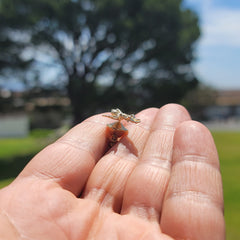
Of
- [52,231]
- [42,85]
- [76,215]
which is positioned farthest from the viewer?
[42,85]

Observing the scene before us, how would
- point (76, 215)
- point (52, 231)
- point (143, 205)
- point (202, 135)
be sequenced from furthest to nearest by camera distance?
1. point (202, 135)
2. point (143, 205)
3. point (76, 215)
4. point (52, 231)

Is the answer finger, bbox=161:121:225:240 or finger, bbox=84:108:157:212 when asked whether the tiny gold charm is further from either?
finger, bbox=161:121:225:240

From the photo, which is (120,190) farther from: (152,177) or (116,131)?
(116,131)

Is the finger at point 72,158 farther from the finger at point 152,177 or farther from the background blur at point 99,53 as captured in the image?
the background blur at point 99,53

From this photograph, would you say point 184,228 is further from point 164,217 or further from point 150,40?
point 150,40

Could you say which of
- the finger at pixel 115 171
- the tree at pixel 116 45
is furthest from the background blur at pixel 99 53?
the finger at pixel 115 171

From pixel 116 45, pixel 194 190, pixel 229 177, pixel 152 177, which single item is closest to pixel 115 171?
pixel 152 177

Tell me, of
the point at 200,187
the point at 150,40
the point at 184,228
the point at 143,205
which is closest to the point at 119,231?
the point at 143,205
